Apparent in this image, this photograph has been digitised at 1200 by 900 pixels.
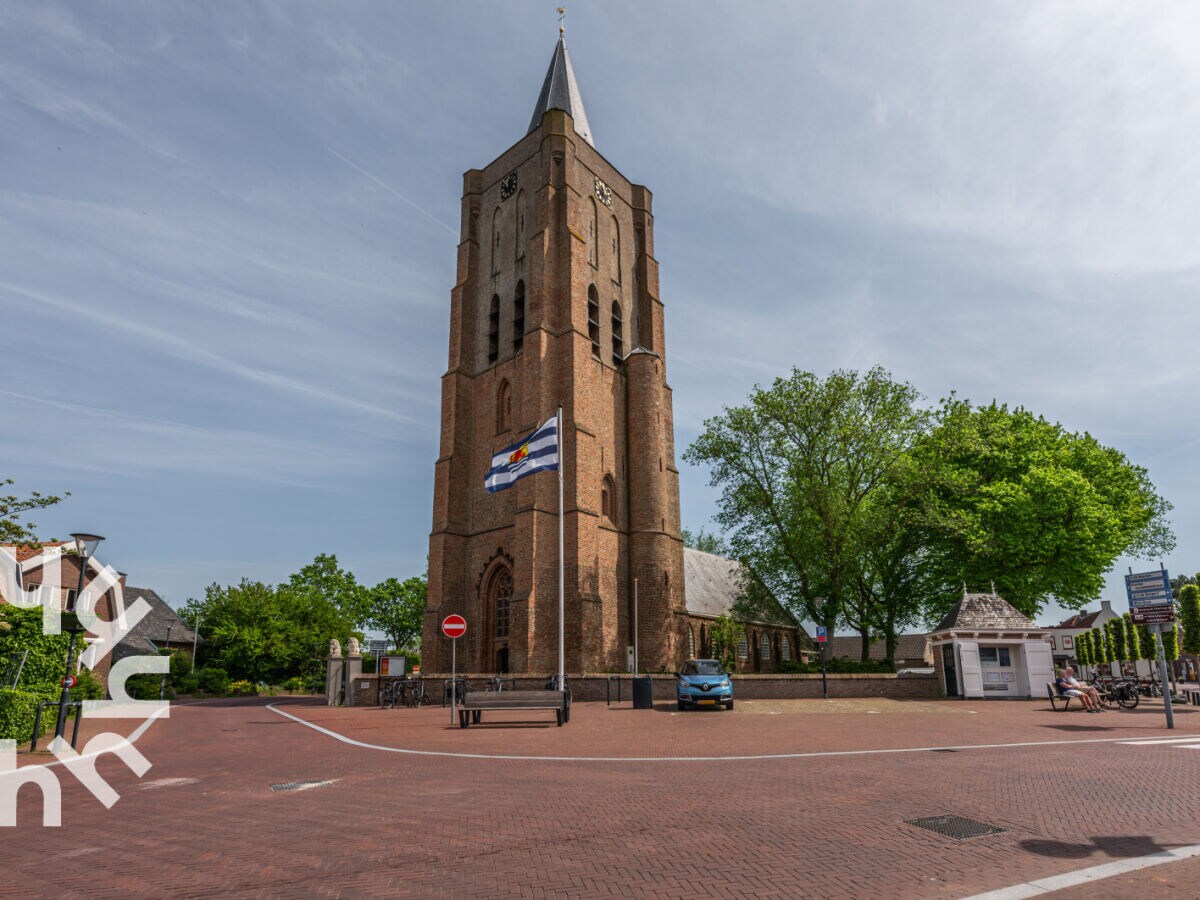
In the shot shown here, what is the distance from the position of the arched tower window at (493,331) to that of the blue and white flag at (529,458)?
13.1 meters

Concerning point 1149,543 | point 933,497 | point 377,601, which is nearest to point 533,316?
point 933,497

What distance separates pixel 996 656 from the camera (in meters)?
27.8

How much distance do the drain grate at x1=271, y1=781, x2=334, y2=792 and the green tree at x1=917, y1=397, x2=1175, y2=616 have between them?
31.0 m

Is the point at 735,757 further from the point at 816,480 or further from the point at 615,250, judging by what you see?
the point at 615,250

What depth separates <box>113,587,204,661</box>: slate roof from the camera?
151 feet

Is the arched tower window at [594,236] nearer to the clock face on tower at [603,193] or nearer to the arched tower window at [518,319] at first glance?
the clock face on tower at [603,193]

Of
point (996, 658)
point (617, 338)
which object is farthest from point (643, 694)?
point (617, 338)

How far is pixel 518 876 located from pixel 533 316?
103 feet

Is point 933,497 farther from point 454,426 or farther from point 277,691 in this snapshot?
point 277,691

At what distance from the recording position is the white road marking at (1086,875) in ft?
16.5

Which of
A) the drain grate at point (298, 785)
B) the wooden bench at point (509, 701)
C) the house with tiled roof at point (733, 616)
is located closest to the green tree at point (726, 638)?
the house with tiled roof at point (733, 616)

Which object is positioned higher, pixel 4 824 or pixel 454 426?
pixel 454 426

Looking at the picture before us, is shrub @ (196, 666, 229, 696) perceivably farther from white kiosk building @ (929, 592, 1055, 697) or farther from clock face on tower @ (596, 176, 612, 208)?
white kiosk building @ (929, 592, 1055, 697)

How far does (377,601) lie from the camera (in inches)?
2827
